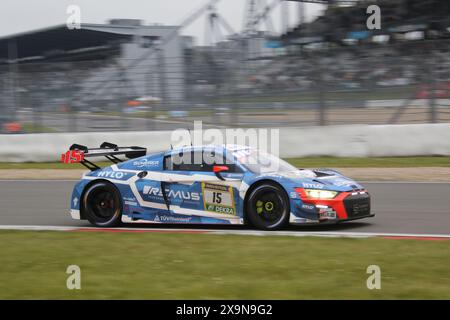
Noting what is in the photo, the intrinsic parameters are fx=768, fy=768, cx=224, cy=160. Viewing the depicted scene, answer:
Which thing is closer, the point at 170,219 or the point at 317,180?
the point at 317,180

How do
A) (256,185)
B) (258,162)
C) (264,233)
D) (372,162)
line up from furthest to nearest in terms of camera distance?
(372,162) < (258,162) < (256,185) < (264,233)

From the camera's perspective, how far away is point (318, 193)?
9445 mm

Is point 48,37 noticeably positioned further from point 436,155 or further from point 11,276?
point 11,276

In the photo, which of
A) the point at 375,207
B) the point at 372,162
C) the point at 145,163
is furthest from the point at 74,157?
the point at 372,162

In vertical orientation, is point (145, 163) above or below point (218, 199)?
above

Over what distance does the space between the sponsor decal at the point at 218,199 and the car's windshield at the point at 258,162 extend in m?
0.43

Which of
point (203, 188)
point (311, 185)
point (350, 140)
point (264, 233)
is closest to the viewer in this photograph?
point (264, 233)

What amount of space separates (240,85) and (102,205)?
9764mm

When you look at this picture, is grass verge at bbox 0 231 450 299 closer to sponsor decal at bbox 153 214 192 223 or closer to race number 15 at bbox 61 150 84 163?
sponsor decal at bbox 153 214 192 223

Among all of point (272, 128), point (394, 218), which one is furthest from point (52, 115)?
point (394, 218)

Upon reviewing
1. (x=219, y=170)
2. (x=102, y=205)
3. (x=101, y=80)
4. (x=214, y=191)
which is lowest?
(x=102, y=205)

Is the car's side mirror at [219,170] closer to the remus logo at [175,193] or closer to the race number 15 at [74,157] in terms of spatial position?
the remus logo at [175,193]

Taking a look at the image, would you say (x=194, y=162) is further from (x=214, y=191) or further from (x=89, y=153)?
(x=89, y=153)

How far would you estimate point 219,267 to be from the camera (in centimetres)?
753
